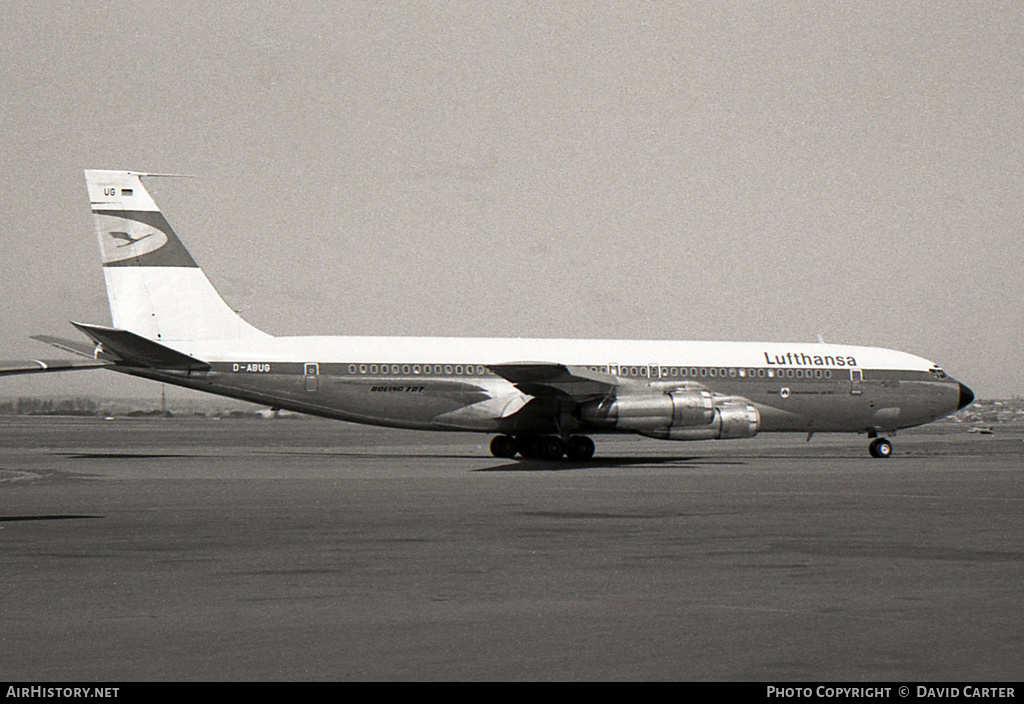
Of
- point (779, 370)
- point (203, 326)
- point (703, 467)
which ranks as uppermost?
point (203, 326)

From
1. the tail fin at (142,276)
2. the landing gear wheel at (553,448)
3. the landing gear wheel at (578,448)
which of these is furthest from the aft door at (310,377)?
the landing gear wheel at (578,448)

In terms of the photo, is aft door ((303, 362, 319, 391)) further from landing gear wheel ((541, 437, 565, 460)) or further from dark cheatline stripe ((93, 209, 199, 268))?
landing gear wheel ((541, 437, 565, 460))

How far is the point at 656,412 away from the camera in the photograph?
105ft

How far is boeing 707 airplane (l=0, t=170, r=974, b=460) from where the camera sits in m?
32.0

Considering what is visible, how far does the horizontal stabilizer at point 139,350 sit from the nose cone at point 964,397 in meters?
27.2

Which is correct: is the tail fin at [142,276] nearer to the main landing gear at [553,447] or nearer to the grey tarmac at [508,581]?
the main landing gear at [553,447]

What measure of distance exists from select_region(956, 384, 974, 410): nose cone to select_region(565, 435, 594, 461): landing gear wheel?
50.5 ft

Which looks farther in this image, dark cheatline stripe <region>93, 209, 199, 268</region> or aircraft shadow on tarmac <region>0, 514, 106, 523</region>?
dark cheatline stripe <region>93, 209, 199, 268</region>

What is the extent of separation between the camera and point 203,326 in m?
33.0

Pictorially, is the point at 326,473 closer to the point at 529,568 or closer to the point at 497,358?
the point at 497,358

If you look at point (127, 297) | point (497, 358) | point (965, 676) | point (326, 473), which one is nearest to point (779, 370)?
point (497, 358)

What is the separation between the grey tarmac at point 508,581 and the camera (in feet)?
22.3

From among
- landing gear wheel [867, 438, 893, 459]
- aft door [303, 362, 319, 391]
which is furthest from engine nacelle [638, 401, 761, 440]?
aft door [303, 362, 319, 391]
